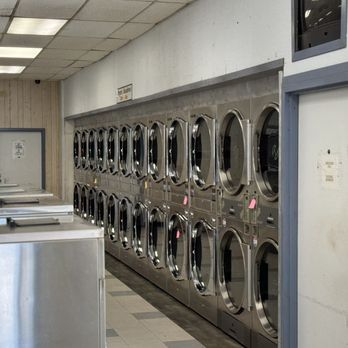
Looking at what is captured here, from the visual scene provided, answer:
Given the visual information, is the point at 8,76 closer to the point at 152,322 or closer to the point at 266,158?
the point at 152,322

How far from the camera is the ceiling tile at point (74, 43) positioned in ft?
24.8

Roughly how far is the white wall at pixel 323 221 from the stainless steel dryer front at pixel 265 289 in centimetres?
41

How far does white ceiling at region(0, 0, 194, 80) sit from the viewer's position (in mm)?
5797

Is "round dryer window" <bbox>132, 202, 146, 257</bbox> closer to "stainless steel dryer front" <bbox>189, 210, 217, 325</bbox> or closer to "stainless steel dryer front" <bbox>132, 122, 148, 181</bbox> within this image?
"stainless steel dryer front" <bbox>132, 122, 148, 181</bbox>

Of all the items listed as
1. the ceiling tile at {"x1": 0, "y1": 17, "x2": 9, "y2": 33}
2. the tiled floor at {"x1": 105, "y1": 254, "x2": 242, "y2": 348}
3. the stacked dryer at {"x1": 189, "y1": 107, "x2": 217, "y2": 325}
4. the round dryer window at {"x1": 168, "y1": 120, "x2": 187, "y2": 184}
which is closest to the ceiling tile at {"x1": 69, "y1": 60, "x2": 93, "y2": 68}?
the ceiling tile at {"x1": 0, "y1": 17, "x2": 9, "y2": 33}

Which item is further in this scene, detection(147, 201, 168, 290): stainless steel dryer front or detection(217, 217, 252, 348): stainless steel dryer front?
detection(147, 201, 168, 290): stainless steel dryer front

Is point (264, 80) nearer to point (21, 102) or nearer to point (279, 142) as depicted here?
point (279, 142)

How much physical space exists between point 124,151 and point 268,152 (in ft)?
13.4

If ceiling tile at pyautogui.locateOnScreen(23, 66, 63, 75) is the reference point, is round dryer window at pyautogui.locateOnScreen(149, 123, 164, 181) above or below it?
below

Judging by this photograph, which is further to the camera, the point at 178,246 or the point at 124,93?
the point at 124,93

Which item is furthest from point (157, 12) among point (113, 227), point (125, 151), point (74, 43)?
point (113, 227)

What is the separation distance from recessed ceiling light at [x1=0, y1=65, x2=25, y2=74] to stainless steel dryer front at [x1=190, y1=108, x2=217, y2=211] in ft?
17.4

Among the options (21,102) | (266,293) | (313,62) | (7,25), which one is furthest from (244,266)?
(21,102)

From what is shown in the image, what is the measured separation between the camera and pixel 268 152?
463 cm
